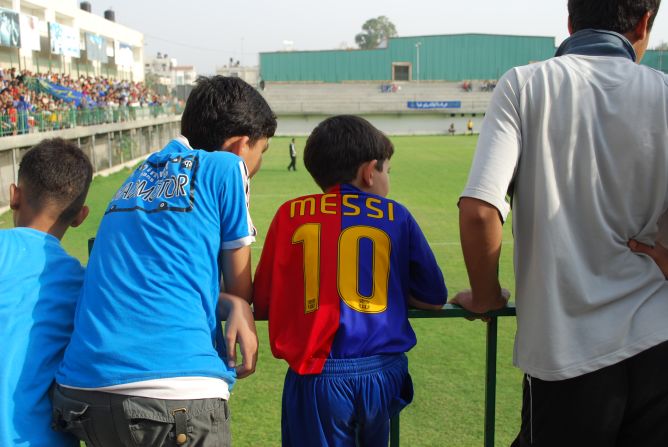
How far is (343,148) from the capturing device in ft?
7.12

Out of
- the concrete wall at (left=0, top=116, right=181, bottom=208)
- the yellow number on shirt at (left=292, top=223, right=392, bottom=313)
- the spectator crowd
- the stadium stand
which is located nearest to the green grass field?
the yellow number on shirt at (left=292, top=223, right=392, bottom=313)

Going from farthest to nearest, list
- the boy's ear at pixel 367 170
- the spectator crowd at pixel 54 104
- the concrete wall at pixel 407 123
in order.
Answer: the concrete wall at pixel 407 123
the spectator crowd at pixel 54 104
the boy's ear at pixel 367 170

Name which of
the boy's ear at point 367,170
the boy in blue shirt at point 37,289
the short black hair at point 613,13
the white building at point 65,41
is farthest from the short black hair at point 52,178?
the white building at point 65,41

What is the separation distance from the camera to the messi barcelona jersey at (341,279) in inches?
77.5

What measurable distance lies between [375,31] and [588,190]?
112m

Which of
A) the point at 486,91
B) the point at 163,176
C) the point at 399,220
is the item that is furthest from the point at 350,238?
the point at 486,91

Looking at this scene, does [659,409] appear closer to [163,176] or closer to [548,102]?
[548,102]

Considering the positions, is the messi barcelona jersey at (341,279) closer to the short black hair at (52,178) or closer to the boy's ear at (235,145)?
the boy's ear at (235,145)

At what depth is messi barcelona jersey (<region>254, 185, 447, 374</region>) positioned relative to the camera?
197 centimetres

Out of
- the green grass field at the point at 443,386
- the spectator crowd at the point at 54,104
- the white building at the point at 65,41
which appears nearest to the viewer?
the green grass field at the point at 443,386

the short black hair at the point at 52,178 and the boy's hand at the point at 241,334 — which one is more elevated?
the short black hair at the point at 52,178

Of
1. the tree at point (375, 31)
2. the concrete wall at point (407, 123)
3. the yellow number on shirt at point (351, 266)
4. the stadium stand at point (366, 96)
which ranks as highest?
the tree at point (375, 31)

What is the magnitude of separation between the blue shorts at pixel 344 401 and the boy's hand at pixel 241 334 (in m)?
0.18

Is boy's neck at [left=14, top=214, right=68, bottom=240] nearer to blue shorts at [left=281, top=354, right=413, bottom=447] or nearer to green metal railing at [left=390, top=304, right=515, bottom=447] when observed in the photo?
blue shorts at [left=281, top=354, right=413, bottom=447]
